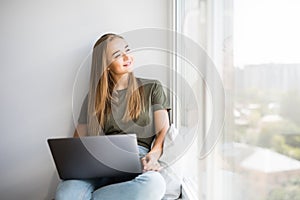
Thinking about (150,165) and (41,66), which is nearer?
(150,165)

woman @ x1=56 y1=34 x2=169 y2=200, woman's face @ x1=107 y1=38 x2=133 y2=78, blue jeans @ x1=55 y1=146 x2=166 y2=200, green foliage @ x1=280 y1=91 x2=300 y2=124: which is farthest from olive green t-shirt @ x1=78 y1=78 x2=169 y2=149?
green foliage @ x1=280 y1=91 x2=300 y2=124

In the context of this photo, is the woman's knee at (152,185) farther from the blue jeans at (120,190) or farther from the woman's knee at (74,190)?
the woman's knee at (74,190)

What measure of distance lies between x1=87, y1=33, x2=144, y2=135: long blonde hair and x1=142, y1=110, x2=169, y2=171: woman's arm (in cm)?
11

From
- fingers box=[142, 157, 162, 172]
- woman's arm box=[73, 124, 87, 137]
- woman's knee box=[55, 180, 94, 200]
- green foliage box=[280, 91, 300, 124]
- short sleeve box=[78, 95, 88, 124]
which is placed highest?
green foliage box=[280, 91, 300, 124]

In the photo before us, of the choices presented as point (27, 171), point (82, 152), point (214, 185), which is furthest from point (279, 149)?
point (27, 171)

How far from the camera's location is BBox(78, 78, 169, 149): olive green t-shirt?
182 cm

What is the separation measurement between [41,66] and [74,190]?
947 mm

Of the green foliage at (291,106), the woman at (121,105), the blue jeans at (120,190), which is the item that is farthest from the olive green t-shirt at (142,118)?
the green foliage at (291,106)

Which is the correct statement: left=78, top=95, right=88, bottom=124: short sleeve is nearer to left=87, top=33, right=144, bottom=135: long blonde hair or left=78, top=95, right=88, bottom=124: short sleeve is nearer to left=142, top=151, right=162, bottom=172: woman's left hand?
left=87, top=33, right=144, bottom=135: long blonde hair

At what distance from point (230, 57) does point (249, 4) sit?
0.74 feet

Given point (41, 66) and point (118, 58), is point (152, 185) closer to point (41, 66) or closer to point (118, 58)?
point (118, 58)

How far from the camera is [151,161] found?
1634mm

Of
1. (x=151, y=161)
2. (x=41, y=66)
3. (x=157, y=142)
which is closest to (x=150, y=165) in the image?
(x=151, y=161)

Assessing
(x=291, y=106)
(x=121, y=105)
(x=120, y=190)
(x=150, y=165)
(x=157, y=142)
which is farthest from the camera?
(x=121, y=105)
